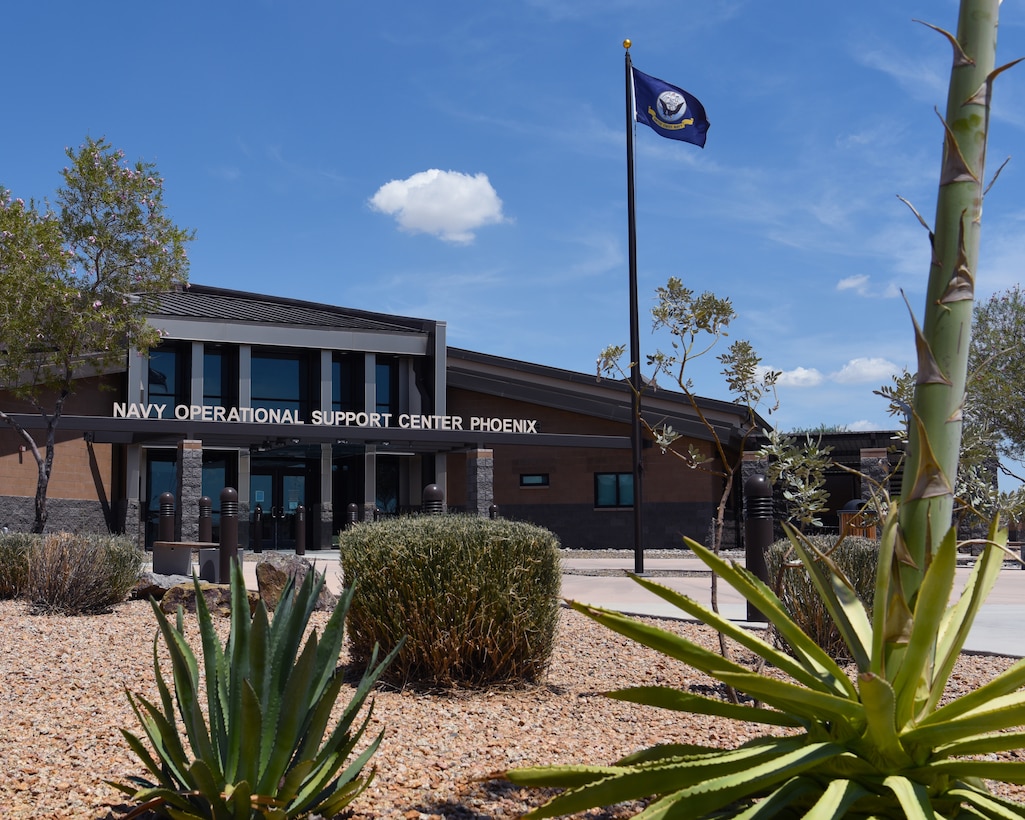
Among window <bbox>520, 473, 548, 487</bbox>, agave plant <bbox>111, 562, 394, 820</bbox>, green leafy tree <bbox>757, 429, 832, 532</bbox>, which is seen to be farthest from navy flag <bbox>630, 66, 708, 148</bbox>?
agave plant <bbox>111, 562, 394, 820</bbox>

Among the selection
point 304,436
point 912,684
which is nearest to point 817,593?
point 912,684

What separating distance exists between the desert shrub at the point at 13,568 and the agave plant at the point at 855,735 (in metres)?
11.2

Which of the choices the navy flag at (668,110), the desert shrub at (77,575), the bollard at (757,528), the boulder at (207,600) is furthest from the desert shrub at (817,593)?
the navy flag at (668,110)

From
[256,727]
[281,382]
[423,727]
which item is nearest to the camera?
[256,727]

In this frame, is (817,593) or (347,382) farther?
(347,382)

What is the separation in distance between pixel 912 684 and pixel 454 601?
4.09 m

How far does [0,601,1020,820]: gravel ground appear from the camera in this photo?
4312mm

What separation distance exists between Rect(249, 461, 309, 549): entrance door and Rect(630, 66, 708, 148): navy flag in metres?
19.1

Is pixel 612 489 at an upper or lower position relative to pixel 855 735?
upper

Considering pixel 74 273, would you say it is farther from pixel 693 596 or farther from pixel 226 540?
pixel 693 596

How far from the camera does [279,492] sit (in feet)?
112

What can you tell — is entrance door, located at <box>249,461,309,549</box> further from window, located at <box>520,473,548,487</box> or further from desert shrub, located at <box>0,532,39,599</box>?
desert shrub, located at <box>0,532,39,599</box>

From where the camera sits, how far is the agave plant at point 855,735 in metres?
2.65

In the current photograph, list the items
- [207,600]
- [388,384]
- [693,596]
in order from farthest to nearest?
1. [388,384]
2. [693,596]
3. [207,600]
